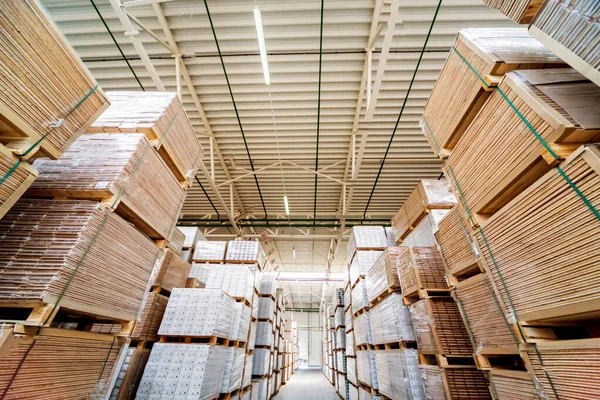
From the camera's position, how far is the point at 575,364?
5.10ft

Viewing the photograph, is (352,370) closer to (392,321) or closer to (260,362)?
(260,362)

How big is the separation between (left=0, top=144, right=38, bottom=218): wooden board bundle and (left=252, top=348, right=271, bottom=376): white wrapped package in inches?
331

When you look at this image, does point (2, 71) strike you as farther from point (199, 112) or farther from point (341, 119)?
point (341, 119)

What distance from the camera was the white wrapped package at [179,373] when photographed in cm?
377

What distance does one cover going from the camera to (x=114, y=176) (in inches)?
97.1

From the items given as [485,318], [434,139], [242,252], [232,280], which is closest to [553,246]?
[485,318]

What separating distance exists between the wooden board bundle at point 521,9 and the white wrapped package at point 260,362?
9.70 metres

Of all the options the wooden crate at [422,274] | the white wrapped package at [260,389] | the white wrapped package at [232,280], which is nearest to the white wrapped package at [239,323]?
the white wrapped package at [232,280]

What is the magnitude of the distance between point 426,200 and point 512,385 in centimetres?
321

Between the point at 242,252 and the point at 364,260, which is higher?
the point at 242,252

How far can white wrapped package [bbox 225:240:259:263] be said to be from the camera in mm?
7559

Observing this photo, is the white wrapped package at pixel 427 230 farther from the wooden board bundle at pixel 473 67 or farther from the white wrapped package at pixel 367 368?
the white wrapped package at pixel 367 368

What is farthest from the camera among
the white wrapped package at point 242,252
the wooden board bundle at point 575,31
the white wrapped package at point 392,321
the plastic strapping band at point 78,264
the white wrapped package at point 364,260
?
the white wrapped package at point 242,252

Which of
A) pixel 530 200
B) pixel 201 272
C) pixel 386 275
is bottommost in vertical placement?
pixel 530 200
